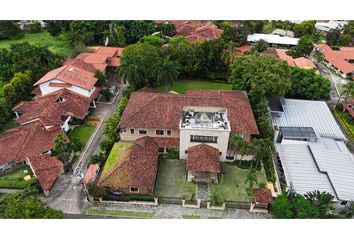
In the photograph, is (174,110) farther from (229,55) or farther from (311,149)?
(229,55)

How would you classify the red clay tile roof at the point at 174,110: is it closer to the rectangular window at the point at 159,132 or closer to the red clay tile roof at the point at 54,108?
the rectangular window at the point at 159,132

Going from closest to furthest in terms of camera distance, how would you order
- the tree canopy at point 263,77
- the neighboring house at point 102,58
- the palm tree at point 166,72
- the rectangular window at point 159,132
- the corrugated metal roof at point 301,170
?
the corrugated metal roof at point 301,170, the rectangular window at point 159,132, the tree canopy at point 263,77, the palm tree at point 166,72, the neighboring house at point 102,58

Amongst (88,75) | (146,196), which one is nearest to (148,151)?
(146,196)

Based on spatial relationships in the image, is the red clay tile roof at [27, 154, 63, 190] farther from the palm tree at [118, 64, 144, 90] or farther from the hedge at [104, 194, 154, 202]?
the palm tree at [118, 64, 144, 90]

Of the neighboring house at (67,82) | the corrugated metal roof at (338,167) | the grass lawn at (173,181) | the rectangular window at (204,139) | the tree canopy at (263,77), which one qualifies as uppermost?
the tree canopy at (263,77)

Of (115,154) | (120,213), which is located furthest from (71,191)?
(120,213)

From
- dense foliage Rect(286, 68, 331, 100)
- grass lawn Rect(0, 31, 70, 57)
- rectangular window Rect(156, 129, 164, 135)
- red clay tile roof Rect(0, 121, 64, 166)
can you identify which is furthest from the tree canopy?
grass lawn Rect(0, 31, 70, 57)

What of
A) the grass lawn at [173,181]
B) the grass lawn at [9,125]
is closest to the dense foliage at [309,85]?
the grass lawn at [173,181]

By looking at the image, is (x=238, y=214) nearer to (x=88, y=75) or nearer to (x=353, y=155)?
(x=353, y=155)
